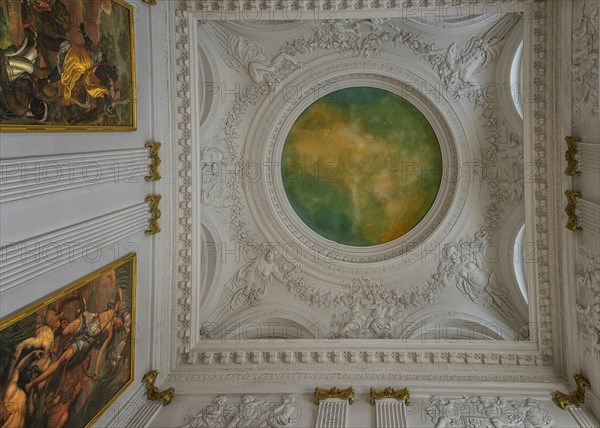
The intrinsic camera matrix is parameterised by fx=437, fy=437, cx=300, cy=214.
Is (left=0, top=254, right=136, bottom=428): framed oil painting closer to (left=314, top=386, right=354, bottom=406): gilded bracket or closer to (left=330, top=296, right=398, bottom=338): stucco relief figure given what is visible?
(left=314, top=386, right=354, bottom=406): gilded bracket

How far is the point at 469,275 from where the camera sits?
29.4 ft

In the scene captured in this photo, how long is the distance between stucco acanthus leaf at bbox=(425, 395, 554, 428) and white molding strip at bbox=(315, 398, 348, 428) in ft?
4.74

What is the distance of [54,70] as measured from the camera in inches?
207

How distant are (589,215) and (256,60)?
22.2ft

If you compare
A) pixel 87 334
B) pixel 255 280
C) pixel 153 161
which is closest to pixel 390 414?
pixel 255 280

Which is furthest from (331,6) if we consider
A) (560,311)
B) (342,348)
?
(560,311)

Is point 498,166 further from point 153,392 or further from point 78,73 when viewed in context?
point 153,392

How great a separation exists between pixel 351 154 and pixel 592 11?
15.3 ft

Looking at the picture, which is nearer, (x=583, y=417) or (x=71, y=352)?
(x=71, y=352)

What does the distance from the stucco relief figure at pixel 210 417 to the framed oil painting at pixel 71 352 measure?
1.31 m

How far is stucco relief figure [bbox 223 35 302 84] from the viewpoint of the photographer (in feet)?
29.3

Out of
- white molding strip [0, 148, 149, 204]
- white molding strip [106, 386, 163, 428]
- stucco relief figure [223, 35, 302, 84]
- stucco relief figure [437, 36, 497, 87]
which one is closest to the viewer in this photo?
white molding strip [0, 148, 149, 204]

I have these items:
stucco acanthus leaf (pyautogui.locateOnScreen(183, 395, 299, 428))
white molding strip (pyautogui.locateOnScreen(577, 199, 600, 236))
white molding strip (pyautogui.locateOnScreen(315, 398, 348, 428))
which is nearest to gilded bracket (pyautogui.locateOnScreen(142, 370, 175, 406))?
stucco acanthus leaf (pyautogui.locateOnScreen(183, 395, 299, 428))

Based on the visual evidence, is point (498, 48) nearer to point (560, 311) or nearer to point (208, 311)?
point (560, 311)
